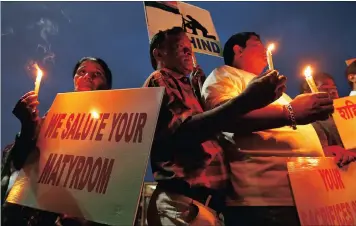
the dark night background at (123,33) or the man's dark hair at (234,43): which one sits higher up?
the dark night background at (123,33)

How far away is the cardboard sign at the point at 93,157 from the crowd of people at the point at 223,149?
5.3 inches

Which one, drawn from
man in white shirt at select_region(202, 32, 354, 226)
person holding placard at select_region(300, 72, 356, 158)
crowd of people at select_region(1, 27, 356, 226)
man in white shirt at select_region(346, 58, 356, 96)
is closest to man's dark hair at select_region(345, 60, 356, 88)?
man in white shirt at select_region(346, 58, 356, 96)

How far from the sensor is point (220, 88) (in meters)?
1.59

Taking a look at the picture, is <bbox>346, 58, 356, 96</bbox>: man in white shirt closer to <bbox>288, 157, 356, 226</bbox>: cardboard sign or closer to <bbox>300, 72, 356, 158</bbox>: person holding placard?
<bbox>300, 72, 356, 158</bbox>: person holding placard

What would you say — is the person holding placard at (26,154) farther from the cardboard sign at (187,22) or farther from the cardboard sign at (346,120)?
the cardboard sign at (346,120)

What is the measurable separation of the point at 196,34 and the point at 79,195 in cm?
186

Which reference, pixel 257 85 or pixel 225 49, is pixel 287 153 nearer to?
pixel 257 85

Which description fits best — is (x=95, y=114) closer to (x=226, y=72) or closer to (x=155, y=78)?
(x=155, y=78)

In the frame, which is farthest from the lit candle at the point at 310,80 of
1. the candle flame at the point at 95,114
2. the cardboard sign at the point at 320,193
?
the candle flame at the point at 95,114

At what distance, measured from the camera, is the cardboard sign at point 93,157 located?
1190 mm

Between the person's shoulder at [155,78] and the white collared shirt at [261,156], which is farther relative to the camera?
the person's shoulder at [155,78]

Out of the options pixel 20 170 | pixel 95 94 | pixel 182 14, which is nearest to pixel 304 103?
pixel 95 94

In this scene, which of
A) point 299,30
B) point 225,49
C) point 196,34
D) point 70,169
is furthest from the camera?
point 299,30

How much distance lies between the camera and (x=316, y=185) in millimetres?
1344
